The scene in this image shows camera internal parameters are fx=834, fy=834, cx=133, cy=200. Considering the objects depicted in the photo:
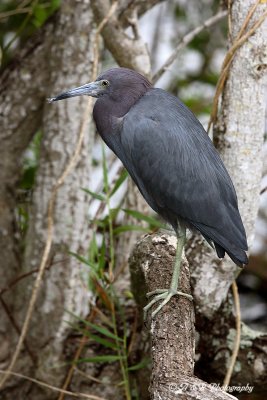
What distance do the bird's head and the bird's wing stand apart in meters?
0.08

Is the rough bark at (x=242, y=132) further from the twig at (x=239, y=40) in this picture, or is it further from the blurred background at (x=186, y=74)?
the blurred background at (x=186, y=74)

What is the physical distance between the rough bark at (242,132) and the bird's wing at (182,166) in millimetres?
288

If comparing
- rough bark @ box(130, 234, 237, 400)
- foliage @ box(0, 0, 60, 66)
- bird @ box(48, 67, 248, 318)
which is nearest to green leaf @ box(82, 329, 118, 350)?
rough bark @ box(130, 234, 237, 400)

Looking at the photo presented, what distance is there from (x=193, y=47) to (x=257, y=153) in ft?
10.1

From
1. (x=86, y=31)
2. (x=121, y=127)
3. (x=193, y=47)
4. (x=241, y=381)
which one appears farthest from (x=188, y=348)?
(x=193, y=47)

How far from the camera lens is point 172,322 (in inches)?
97.8

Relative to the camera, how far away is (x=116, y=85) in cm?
287

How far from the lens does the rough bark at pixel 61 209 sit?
387cm

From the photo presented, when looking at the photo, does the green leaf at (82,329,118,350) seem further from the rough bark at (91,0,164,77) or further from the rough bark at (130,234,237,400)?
the rough bark at (91,0,164,77)

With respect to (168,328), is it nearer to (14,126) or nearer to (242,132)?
(242,132)

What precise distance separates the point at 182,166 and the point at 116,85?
37cm

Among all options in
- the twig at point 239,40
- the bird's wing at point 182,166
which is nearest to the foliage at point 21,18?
the twig at point 239,40

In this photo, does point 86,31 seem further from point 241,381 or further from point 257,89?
point 241,381

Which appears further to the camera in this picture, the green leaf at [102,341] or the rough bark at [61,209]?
the rough bark at [61,209]
